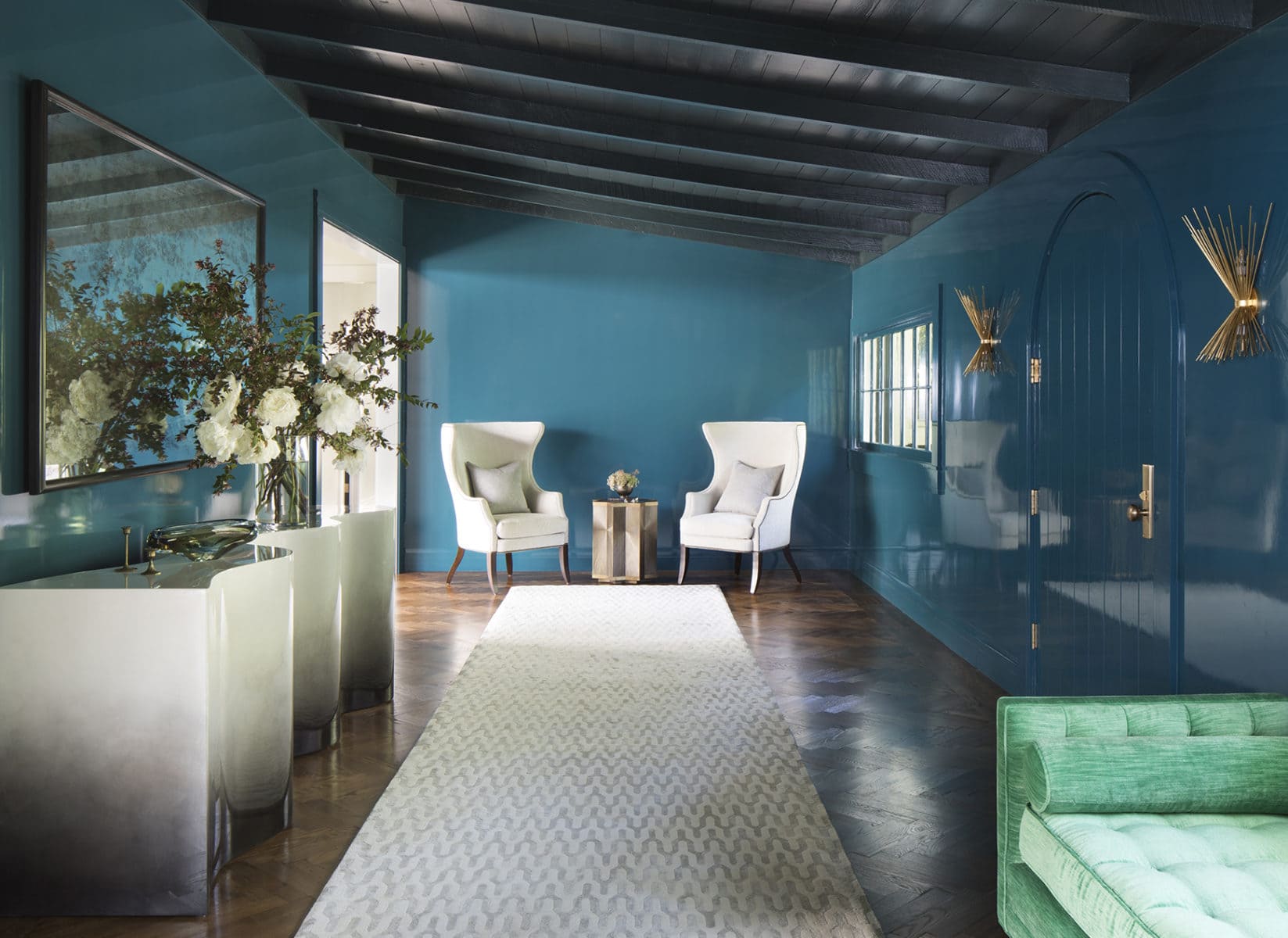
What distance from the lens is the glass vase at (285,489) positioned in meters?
3.33

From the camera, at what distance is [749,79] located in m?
3.89

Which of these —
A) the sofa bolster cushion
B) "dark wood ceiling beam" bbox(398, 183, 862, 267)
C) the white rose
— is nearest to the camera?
the sofa bolster cushion

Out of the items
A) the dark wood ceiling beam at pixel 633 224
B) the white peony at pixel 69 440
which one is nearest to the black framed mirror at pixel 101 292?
the white peony at pixel 69 440

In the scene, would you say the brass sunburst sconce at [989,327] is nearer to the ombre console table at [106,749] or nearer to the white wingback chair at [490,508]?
the white wingback chair at [490,508]

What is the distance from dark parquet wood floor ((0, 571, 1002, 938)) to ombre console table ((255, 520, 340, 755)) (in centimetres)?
12

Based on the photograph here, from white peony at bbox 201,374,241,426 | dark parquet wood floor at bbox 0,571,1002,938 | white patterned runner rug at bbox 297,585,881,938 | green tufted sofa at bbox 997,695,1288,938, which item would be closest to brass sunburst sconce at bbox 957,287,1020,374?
dark parquet wood floor at bbox 0,571,1002,938

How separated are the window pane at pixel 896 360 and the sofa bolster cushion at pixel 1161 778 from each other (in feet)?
13.8

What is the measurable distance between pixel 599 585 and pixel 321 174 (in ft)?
10.4

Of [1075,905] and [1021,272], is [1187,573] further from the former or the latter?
[1021,272]

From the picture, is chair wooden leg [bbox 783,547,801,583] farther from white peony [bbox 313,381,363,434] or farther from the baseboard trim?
white peony [bbox 313,381,363,434]

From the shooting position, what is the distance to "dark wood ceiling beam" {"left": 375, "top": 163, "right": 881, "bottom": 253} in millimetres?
6363

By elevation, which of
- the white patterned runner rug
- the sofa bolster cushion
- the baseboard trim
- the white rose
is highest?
the white rose

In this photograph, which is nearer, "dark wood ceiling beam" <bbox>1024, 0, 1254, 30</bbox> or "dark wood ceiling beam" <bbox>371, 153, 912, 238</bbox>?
"dark wood ceiling beam" <bbox>1024, 0, 1254, 30</bbox>

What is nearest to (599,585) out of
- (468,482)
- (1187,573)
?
(468,482)
